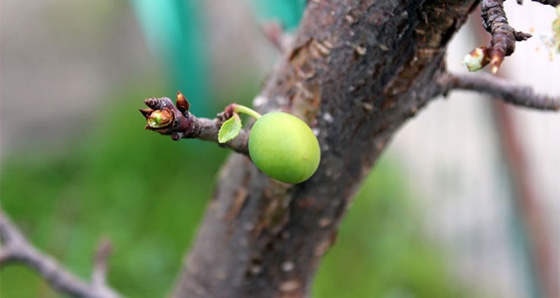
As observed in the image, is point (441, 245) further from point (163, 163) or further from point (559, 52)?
point (559, 52)

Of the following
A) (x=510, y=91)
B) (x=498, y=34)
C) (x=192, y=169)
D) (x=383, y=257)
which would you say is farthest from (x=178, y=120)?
(x=192, y=169)

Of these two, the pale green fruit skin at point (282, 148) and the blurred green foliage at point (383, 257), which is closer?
the pale green fruit skin at point (282, 148)

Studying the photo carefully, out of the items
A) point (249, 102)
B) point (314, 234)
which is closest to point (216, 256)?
point (314, 234)

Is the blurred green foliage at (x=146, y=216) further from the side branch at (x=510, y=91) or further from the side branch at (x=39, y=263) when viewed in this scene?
the side branch at (x=510, y=91)

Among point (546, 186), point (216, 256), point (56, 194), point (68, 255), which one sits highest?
point (546, 186)

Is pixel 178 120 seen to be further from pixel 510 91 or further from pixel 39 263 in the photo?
pixel 39 263

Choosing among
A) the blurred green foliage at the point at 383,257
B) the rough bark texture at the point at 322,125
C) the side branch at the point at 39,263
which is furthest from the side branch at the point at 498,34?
the blurred green foliage at the point at 383,257

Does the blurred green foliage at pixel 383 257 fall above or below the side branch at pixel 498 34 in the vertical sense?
above
